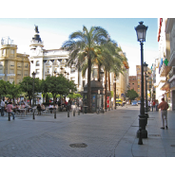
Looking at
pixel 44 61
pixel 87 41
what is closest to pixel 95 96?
pixel 87 41

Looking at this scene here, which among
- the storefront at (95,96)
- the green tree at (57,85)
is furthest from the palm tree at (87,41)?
the green tree at (57,85)

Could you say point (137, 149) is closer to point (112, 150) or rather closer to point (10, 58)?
point (112, 150)

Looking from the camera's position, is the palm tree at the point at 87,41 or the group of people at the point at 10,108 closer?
the group of people at the point at 10,108

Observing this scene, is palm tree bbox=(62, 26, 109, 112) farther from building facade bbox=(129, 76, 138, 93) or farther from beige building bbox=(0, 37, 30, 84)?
building facade bbox=(129, 76, 138, 93)

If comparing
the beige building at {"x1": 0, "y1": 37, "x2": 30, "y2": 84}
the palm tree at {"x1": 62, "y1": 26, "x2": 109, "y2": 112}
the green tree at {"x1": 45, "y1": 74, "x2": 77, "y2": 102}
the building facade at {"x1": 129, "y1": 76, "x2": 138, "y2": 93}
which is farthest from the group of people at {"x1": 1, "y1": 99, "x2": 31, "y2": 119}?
the building facade at {"x1": 129, "y1": 76, "x2": 138, "y2": 93}

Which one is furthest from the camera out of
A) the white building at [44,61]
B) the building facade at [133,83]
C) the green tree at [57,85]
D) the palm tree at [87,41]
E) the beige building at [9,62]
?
the building facade at [133,83]

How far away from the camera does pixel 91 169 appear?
16.7 ft

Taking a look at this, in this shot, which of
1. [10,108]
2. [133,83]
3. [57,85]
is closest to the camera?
[10,108]

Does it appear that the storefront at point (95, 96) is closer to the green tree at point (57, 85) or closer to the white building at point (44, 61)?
the green tree at point (57, 85)

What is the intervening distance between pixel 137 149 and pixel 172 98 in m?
28.2

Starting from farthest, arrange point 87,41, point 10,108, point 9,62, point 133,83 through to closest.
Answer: point 133,83 < point 9,62 < point 87,41 < point 10,108

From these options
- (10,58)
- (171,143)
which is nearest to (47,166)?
(171,143)

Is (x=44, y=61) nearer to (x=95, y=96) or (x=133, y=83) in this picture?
(x=95, y=96)

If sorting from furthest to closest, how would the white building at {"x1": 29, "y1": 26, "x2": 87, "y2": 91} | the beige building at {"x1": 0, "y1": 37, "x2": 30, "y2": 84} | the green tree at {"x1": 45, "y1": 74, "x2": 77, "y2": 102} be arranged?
1. the white building at {"x1": 29, "y1": 26, "x2": 87, "y2": 91}
2. the beige building at {"x1": 0, "y1": 37, "x2": 30, "y2": 84}
3. the green tree at {"x1": 45, "y1": 74, "x2": 77, "y2": 102}
